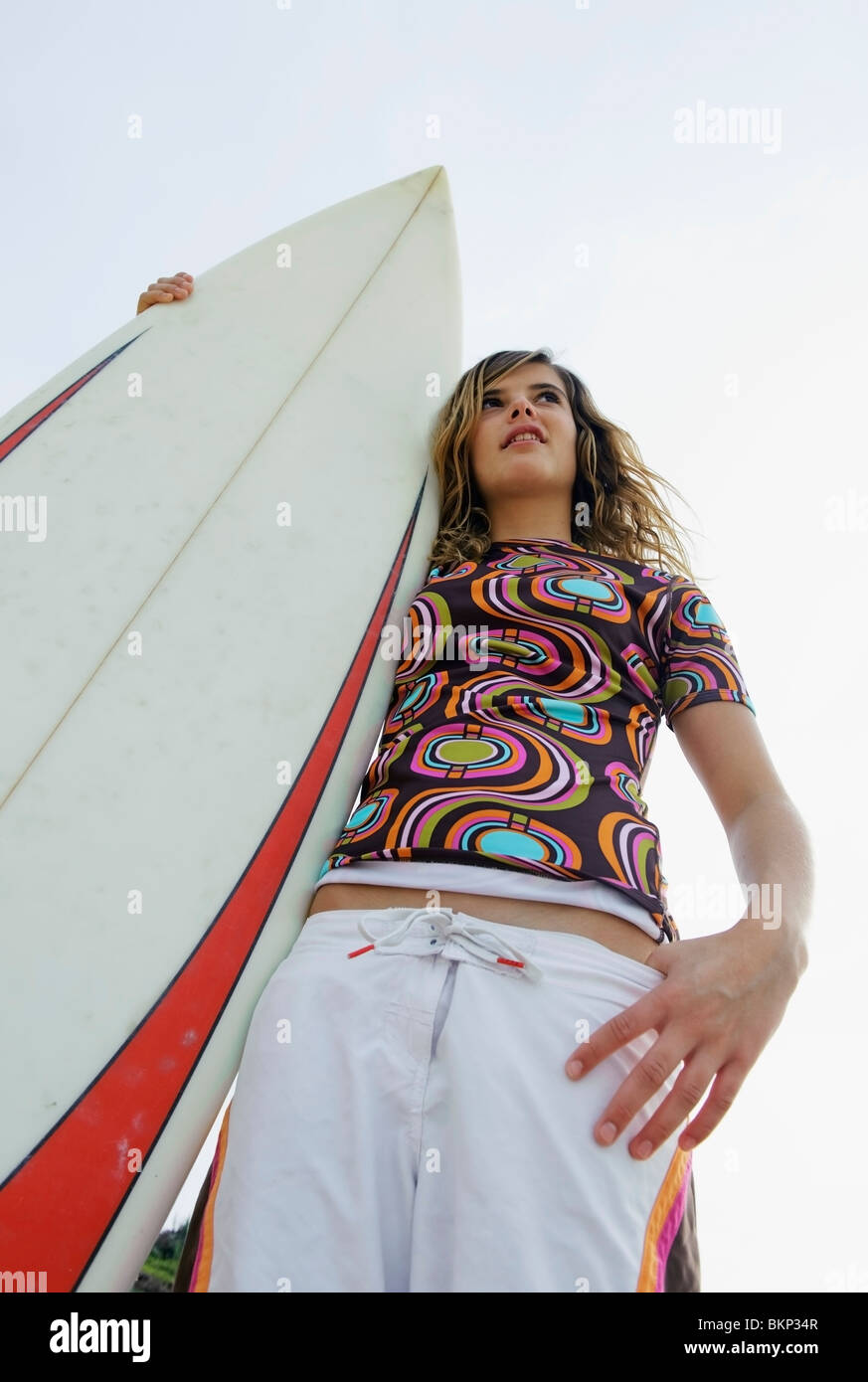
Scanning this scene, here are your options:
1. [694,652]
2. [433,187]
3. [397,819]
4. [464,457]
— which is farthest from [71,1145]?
[433,187]

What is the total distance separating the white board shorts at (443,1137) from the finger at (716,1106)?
0.10ft

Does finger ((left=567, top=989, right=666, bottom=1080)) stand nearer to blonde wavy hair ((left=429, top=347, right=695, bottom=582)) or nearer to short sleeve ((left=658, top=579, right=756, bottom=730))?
short sleeve ((left=658, top=579, right=756, bottom=730))

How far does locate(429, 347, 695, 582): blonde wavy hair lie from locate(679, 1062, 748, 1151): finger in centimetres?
133

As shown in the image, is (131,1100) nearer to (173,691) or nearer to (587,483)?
(173,691)

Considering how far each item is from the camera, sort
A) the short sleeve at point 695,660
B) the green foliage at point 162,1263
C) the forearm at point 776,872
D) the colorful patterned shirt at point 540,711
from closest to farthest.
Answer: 1. the forearm at point 776,872
2. the colorful patterned shirt at point 540,711
3. the green foliage at point 162,1263
4. the short sleeve at point 695,660

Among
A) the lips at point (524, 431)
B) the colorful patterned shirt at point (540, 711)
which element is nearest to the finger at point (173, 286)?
the lips at point (524, 431)

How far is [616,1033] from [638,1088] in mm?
63

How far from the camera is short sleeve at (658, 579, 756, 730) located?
1682mm

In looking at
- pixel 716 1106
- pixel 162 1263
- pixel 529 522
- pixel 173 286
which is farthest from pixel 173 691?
pixel 173 286

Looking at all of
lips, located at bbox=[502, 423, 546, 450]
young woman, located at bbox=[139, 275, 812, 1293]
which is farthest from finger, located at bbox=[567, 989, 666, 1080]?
lips, located at bbox=[502, 423, 546, 450]

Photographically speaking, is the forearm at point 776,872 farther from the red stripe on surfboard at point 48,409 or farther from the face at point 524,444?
the red stripe on surfboard at point 48,409

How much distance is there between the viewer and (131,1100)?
1.44 meters

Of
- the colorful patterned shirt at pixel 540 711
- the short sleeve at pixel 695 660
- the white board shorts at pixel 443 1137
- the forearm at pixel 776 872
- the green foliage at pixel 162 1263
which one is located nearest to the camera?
the white board shorts at pixel 443 1137

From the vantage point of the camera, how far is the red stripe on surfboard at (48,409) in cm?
203
